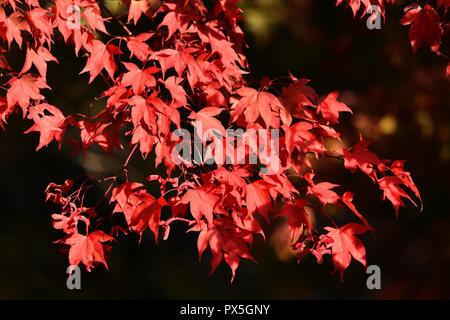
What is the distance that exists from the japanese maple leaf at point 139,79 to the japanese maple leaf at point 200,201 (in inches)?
14.4

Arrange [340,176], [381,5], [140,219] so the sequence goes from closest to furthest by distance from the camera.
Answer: [140,219] < [381,5] < [340,176]

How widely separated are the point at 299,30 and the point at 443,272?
191 cm

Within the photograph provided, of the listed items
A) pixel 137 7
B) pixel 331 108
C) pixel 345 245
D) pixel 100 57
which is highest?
pixel 137 7

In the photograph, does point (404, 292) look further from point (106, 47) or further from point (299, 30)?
point (106, 47)

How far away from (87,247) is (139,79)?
0.63 metres

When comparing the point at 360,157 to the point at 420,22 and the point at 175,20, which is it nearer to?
the point at 420,22

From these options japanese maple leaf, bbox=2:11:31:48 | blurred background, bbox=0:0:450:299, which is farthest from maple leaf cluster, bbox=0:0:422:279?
blurred background, bbox=0:0:450:299

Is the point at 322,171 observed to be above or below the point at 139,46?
below

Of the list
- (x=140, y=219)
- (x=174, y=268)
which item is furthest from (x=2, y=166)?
(x=140, y=219)

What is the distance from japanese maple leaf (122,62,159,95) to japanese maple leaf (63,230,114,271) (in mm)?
539

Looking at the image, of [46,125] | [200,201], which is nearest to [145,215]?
[200,201]

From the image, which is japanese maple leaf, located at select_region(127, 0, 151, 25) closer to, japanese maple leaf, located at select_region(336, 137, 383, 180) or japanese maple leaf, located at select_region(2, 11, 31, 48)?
japanese maple leaf, located at select_region(2, 11, 31, 48)

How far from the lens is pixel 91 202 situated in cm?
288

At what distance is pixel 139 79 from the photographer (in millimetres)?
1336
